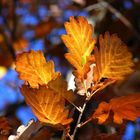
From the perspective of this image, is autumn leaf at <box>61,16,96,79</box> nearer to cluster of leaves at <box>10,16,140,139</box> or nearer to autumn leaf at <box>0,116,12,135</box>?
cluster of leaves at <box>10,16,140,139</box>

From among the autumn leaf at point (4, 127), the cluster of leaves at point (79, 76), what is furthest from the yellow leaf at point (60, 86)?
the autumn leaf at point (4, 127)

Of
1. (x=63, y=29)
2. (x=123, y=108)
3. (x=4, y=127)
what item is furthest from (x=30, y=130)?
(x=63, y=29)

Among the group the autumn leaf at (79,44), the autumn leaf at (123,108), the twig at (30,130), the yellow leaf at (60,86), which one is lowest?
the autumn leaf at (123,108)

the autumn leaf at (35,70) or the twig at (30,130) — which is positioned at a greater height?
the autumn leaf at (35,70)

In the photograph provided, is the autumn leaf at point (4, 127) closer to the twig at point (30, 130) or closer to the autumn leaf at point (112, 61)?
the twig at point (30, 130)

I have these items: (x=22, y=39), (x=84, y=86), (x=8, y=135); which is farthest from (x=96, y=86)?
(x=22, y=39)
